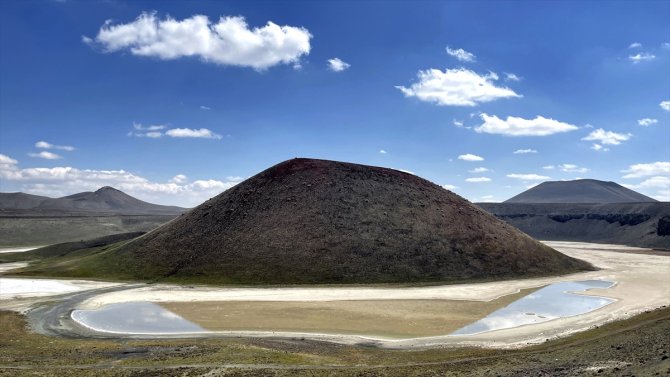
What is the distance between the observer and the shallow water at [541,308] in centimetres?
4997

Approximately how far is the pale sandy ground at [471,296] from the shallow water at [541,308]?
1969 millimetres

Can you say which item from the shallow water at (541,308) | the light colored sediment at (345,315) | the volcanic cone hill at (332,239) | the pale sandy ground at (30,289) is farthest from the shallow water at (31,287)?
the shallow water at (541,308)

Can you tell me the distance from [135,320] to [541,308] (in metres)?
49.2

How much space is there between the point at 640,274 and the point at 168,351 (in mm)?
100459

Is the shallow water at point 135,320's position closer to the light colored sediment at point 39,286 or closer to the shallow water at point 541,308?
the light colored sediment at point 39,286

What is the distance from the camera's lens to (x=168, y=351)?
3562 cm

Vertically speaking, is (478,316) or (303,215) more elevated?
(303,215)

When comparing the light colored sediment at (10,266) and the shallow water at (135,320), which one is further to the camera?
the light colored sediment at (10,266)

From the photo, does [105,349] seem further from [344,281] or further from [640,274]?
[640,274]

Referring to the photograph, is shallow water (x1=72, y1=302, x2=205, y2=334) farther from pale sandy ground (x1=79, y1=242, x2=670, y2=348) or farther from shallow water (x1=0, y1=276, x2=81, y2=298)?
shallow water (x1=0, y1=276, x2=81, y2=298)

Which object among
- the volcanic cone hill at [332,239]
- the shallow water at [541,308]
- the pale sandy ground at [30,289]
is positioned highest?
the volcanic cone hill at [332,239]

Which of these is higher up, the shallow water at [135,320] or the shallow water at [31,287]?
the shallow water at [31,287]

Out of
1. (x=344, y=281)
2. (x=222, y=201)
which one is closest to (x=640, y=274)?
(x=344, y=281)

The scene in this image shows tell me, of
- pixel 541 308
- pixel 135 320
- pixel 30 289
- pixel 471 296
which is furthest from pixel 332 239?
pixel 30 289
